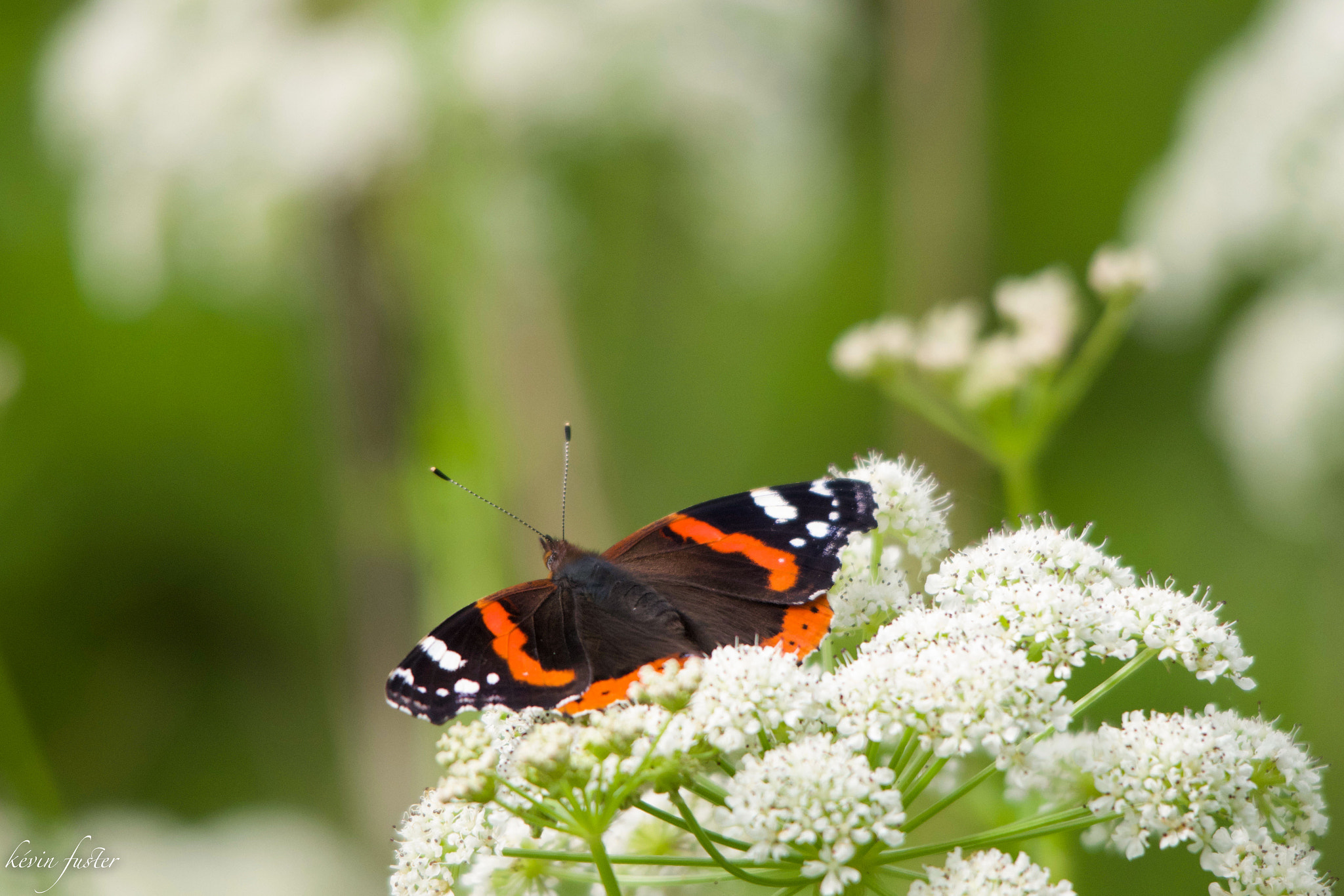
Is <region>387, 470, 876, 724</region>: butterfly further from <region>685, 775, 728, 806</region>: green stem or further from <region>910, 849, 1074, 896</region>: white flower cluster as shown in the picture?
<region>910, 849, 1074, 896</region>: white flower cluster

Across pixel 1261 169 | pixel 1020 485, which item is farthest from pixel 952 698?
pixel 1261 169

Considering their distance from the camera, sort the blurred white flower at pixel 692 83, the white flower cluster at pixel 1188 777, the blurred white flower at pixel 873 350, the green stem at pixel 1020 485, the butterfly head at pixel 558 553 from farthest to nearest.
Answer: the blurred white flower at pixel 692 83 < the blurred white flower at pixel 873 350 < the green stem at pixel 1020 485 < the butterfly head at pixel 558 553 < the white flower cluster at pixel 1188 777

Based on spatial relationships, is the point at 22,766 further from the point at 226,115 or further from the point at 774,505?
the point at 226,115

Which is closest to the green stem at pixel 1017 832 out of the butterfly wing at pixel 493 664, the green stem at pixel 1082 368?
the butterfly wing at pixel 493 664

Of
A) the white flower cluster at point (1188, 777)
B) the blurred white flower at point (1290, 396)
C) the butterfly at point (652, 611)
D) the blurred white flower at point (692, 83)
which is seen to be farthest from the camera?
the blurred white flower at point (692, 83)

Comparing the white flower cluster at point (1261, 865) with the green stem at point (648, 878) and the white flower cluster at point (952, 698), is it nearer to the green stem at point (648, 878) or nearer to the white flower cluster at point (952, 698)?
the white flower cluster at point (952, 698)

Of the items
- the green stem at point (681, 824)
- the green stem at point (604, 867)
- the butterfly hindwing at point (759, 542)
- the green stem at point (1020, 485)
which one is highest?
the green stem at point (1020, 485)

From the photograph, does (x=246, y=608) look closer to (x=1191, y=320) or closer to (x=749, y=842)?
(x=1191, y=320)

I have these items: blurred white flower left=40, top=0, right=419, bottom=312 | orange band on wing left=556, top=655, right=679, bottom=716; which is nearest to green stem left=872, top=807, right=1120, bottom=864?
orange band on wing left=556, top=655, right=679, bottom=716
